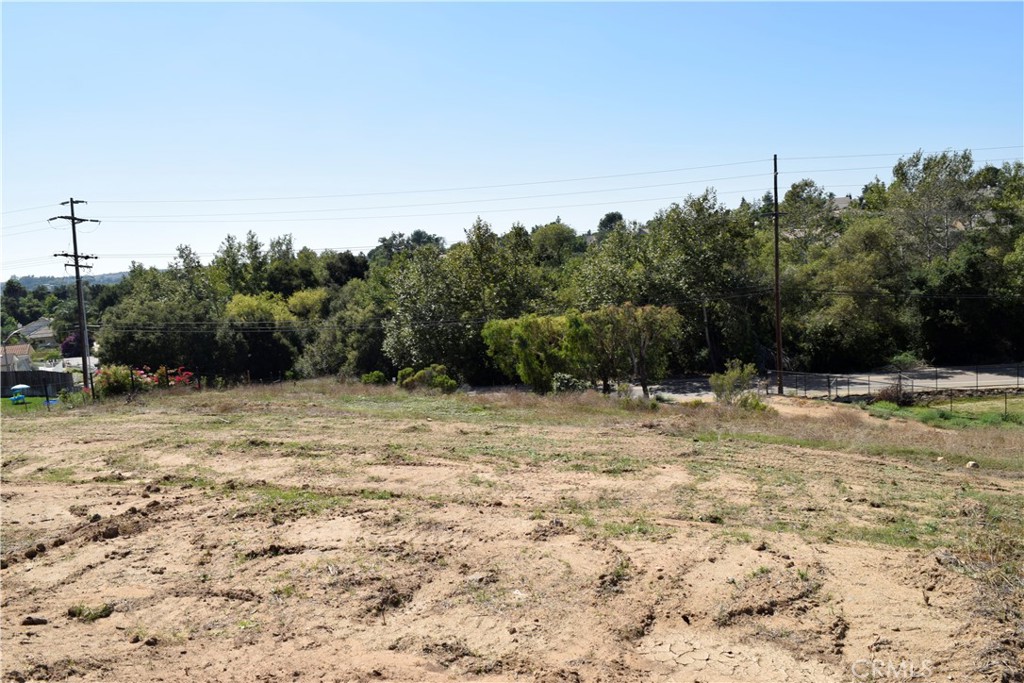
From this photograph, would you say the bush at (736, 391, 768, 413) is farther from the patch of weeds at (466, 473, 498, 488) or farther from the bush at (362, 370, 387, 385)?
the bush at (362, 370, 387, 385)

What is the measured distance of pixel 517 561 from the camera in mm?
10789

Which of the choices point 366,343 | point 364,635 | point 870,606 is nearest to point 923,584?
point 870,606

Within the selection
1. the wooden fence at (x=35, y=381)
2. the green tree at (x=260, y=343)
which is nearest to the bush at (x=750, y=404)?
the green tree at (x=260, y=343)

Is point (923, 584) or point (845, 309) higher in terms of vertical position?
point (845, 309)

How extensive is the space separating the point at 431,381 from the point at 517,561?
24930 millimetres

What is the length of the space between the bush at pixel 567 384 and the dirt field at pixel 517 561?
12.8 metres

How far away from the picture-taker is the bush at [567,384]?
32.4 m

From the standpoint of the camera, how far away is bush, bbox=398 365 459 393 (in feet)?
114

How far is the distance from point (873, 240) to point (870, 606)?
148ft

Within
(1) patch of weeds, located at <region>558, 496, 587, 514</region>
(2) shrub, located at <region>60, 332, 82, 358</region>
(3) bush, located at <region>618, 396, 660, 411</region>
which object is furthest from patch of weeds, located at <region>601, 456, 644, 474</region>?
(2) shrub, located at <region>60, 332, 82, 358</region>

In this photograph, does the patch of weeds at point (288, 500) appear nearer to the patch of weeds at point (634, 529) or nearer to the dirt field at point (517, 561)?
the dirt field at point (517, 561)

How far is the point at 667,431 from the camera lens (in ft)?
69.5

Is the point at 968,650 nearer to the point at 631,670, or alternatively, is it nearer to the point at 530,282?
the point at 631,670

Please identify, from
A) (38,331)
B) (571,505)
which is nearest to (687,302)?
(571,505)
